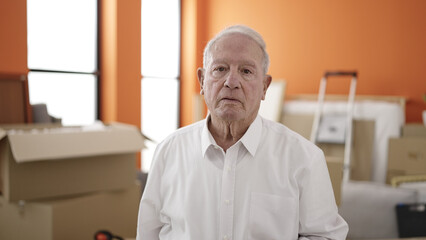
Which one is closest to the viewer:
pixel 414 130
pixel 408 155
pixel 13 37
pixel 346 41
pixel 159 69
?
pixel 13 37

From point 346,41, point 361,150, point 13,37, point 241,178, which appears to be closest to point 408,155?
point 361,150

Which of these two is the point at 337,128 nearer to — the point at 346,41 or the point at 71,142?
the point at 346,41

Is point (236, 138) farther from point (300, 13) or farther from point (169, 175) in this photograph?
point (300, 13)

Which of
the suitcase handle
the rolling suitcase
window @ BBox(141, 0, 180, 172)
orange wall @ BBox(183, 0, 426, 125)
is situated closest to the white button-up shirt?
the rolling suitcase

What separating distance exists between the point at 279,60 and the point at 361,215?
2.18m

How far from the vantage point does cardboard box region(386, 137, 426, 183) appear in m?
3.21

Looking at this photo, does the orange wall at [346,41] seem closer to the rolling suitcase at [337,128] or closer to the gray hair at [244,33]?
the rolling suitcase at [337,128]

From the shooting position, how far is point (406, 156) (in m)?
3.28

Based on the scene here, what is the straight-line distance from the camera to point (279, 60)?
178 inches

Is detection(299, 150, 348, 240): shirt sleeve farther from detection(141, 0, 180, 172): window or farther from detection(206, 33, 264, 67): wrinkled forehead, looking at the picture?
detection(141, 0, 180, 172): window

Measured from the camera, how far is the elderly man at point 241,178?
1.19 metres

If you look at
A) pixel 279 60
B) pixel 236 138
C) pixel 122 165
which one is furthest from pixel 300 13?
pixel 236 138

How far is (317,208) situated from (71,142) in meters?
1.14

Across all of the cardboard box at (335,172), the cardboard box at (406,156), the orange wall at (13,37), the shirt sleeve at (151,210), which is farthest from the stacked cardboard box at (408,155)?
the orange wall at (13,37)
